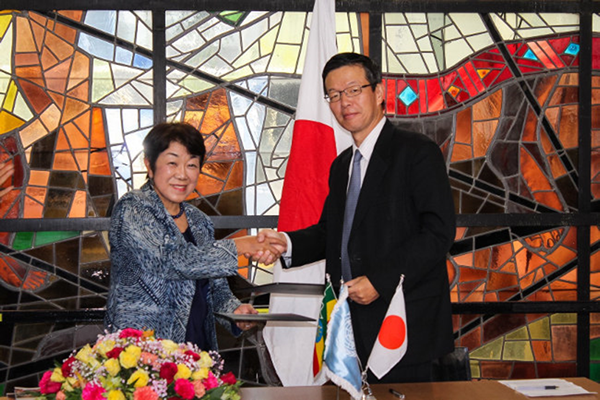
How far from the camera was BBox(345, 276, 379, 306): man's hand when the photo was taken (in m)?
2.15

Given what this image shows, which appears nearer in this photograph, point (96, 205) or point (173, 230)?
point (173, 230)

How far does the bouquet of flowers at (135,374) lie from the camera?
1.45 metres

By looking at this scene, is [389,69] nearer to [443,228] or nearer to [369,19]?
[369,19]

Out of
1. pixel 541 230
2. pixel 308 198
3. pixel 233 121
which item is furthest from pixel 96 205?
pixel 541 230

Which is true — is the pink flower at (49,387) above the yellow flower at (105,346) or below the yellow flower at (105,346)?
below

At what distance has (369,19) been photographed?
4.20m

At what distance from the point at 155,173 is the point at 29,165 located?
1.79 metres

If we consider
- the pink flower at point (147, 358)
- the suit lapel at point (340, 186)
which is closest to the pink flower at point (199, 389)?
the pink flower at point (147, 358)

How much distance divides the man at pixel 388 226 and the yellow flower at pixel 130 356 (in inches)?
32.3

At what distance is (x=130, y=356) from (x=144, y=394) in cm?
10

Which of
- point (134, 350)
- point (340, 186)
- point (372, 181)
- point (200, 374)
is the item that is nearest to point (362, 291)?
point (372, 181)

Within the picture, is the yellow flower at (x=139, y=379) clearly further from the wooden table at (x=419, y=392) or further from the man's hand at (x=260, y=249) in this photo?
the man's hand at (x=260, y=249)

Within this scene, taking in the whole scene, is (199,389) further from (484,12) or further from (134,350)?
(484,12)

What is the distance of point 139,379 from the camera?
1.44 meters
